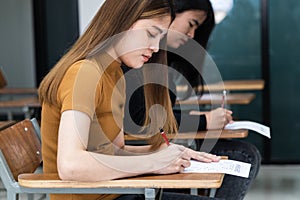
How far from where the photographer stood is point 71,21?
6.09m

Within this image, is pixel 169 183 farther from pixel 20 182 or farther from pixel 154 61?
pixel 154 61

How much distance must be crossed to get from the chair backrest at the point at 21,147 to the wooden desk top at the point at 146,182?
249mm

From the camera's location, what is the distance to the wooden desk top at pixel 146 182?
166cm

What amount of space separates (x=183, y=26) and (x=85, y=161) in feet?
4.52

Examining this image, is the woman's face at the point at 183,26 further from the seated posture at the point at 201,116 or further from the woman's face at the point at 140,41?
the woman's face at the point at 140,41

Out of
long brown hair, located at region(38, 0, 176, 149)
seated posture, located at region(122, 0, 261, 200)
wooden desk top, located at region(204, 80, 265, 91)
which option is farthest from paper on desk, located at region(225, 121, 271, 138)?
wooden desk top, located at region(204, 80, 265, 91)

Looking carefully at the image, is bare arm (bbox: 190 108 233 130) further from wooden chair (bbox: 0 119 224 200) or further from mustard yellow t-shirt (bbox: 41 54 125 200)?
wooden chair (bbox: 0 119 224 200)

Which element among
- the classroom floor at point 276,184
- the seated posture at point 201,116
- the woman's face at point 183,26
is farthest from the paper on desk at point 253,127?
the classroom floor at point 276,184

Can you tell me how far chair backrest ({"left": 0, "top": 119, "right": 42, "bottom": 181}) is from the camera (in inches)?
77.4

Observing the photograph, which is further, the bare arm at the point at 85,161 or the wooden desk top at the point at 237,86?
the wooden desk top at the point at 237,86

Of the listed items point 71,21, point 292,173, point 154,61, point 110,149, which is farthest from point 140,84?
point 71,21

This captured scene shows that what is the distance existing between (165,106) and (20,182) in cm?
66

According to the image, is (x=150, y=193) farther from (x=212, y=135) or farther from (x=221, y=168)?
(x=212, y=135)

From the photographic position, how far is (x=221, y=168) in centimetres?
186
